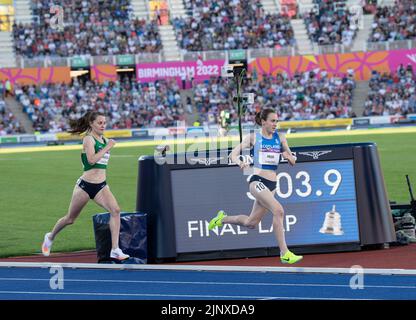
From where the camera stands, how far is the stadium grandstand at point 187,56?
54.5 m

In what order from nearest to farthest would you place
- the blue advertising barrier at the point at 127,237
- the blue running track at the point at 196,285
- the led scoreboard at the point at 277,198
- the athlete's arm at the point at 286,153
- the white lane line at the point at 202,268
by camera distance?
the blue running track at the point at 196,285
the white lane line at the point at 202,268
the athlete's arm at the point at 286,153
the blue advertising barrier at the point at 127,237
the led scoreboard at the point at 277,198

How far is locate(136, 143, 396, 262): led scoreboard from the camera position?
1251 centimetres

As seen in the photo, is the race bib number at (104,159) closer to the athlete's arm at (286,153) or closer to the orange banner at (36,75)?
the athlete's arm at (286,153)

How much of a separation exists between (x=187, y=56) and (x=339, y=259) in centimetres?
4585

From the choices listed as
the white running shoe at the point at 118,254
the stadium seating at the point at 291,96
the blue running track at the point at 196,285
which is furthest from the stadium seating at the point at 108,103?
the blue running track at the point at 196,285

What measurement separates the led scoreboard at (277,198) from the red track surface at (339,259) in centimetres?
21

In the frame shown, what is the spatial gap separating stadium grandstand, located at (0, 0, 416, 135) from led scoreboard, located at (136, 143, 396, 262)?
131 ft

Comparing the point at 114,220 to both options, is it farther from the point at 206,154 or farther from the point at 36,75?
the point at 36,75

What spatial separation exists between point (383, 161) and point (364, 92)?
28952 mm

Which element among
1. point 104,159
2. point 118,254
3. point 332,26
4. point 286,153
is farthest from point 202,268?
point 332,26

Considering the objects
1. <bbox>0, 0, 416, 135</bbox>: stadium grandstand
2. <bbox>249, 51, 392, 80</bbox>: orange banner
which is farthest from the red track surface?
<bbox>249, 51, 392, 80</bbox>: orange banner

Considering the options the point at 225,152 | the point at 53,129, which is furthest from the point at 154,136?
the point at 225,152

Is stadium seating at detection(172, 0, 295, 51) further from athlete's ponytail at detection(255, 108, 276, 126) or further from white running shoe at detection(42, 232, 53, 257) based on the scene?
athlete's ponytail at detection(255, 108, 276, 126)

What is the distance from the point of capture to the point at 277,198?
12.7 metres
